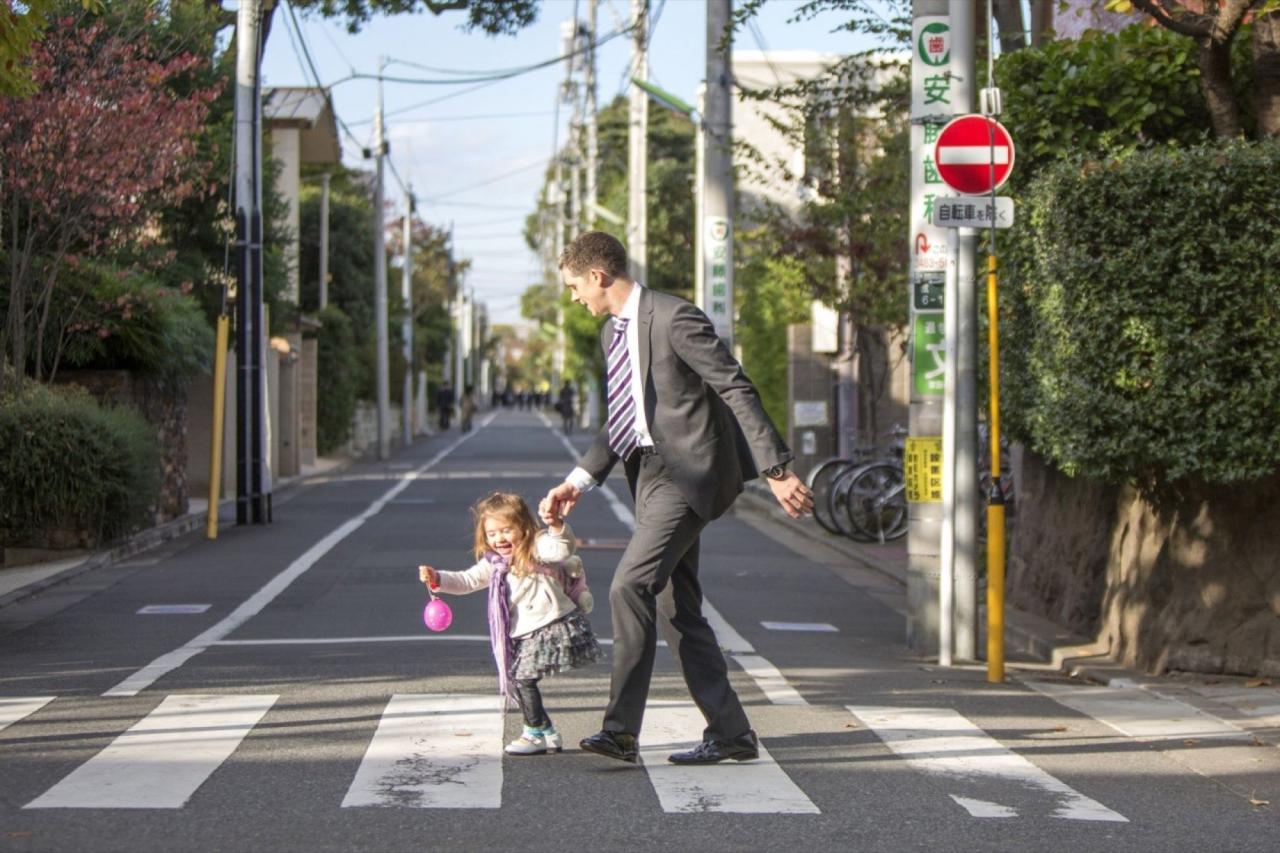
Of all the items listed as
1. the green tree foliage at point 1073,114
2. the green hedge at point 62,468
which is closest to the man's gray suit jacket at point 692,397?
the green tree foliage at point 1073,114

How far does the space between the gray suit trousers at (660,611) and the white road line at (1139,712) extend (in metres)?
2.40

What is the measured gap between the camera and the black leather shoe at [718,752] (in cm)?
722

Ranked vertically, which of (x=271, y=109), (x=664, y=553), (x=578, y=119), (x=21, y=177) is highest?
(x=578, y=119)

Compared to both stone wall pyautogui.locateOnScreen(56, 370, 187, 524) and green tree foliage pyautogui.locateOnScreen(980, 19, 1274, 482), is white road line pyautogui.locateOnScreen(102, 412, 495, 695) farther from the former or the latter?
green tree foliage pyautogui.locateOnScreen(980, 19, 1274, 482)

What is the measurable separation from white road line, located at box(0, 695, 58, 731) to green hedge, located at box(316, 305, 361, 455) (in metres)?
33.3

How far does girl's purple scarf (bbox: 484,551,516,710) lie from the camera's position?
287 inches

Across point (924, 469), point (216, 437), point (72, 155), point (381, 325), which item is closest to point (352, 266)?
point (381, 325)

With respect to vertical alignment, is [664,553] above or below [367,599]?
above

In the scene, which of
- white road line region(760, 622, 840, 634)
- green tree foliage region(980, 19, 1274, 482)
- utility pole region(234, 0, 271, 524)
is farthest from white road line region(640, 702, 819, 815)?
utility pole region(234, 0, 271, 524)

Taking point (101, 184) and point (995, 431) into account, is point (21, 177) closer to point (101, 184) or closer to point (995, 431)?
point (101, 184)

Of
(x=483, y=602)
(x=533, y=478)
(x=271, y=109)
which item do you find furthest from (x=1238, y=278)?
(x=271, y=109)

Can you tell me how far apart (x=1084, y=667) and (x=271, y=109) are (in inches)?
1210

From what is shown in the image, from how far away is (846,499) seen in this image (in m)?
20.4

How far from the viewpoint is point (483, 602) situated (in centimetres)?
1349
